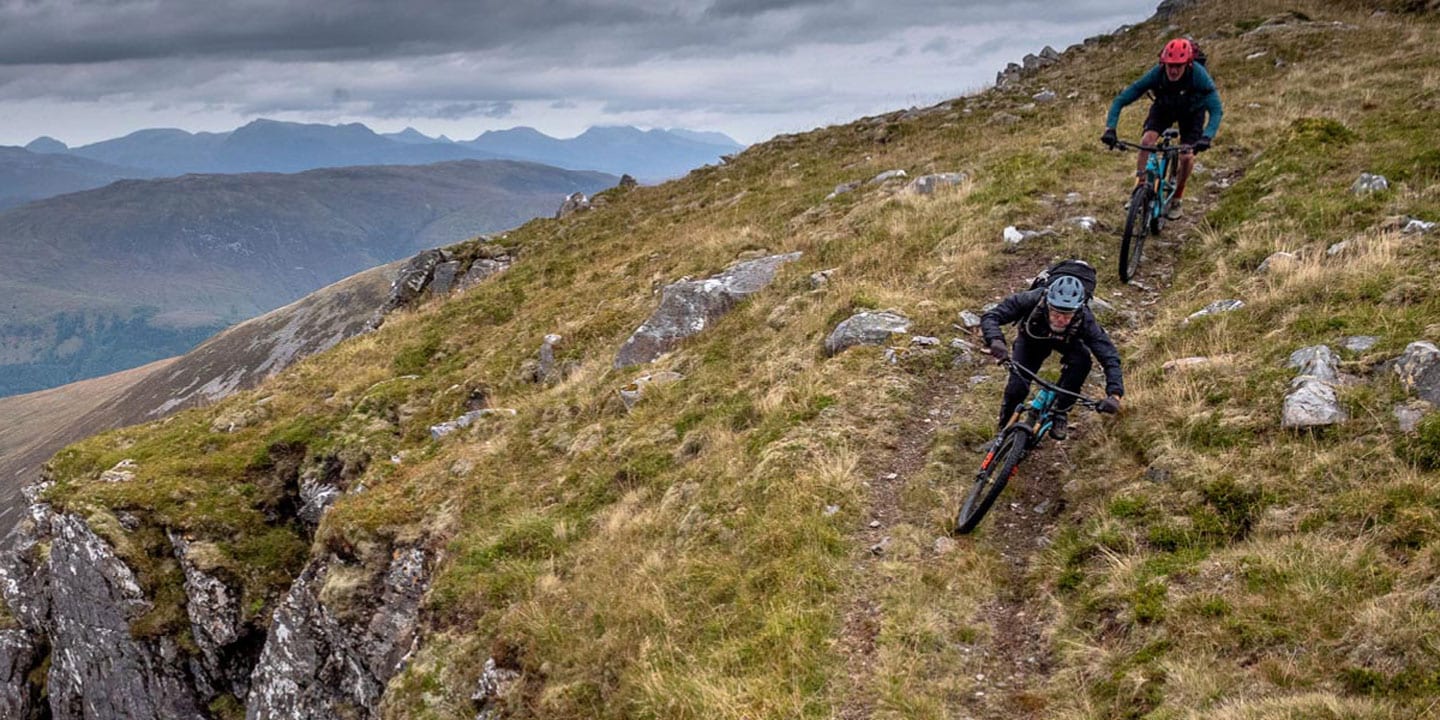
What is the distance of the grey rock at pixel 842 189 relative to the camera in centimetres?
2659

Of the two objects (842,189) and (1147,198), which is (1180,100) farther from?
(842,189)

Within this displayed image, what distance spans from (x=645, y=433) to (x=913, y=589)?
22.6ft

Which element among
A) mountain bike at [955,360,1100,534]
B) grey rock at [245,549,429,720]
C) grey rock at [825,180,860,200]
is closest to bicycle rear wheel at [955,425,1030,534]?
mountain bike at [955,360,1100,534]

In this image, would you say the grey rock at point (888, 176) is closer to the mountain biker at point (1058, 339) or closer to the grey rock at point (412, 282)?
the mountain biker at point (1058, 339)

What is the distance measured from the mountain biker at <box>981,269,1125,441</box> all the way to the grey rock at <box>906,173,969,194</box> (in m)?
13.4

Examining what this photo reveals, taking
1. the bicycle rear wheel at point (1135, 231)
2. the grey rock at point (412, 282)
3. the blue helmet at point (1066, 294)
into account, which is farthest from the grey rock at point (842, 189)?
the grey rock at point (412, 282)

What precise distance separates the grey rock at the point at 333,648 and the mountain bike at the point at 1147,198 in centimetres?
1457

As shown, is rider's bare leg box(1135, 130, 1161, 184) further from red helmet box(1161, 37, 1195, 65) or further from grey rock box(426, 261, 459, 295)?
grey rock box(426, 261, 459, 295)

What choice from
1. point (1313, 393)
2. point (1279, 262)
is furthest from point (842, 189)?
point (1313, 393)

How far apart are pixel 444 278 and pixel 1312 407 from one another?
3389 cm

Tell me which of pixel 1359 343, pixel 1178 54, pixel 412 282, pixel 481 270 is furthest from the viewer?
pixel 412 282

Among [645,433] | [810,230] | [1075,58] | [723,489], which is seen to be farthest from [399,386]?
[1075,58]

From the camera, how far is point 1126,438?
10.4 metres

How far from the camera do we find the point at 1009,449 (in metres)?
9.63
